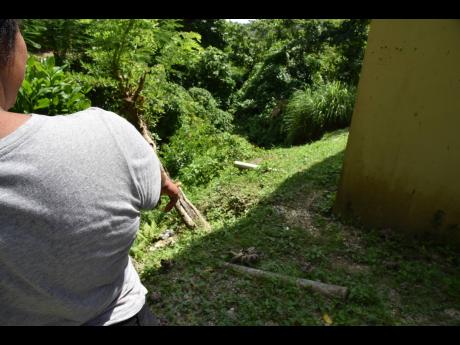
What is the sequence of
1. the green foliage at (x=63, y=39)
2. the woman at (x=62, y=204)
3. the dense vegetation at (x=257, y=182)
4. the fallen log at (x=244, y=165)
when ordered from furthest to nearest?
the green foliage at (x=63, y=39) → the fallen log at (x=244, y=165) → the dense vegetation at (x=257, y=182) → the woman at (x=62, y=204)

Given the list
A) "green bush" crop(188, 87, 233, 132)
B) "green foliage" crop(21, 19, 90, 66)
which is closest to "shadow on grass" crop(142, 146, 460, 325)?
"green bush" crop(188, 87, 233, 132)

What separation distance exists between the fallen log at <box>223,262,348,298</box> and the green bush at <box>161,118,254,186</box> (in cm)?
338

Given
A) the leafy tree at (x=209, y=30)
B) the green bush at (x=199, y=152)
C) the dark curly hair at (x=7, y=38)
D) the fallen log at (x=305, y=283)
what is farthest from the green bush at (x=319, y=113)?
the dark curly hair at (x=7, y=38)

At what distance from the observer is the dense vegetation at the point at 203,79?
6.98 m

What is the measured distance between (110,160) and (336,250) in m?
3.77

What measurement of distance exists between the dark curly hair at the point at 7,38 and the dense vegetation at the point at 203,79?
3524 millimetres

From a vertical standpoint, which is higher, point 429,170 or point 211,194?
point 429,170

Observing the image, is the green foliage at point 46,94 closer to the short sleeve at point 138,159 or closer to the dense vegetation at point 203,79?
the dense vegetation at point 203,79

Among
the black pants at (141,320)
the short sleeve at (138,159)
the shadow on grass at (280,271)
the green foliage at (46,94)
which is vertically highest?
the short sleeve at (138,159)

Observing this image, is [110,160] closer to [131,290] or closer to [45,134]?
[45,134]

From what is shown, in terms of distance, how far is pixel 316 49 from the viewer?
13.0m

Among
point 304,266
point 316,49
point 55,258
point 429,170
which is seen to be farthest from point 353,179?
point 316,49

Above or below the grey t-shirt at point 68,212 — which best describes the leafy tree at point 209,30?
above

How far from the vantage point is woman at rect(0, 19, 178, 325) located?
0.98 meters
